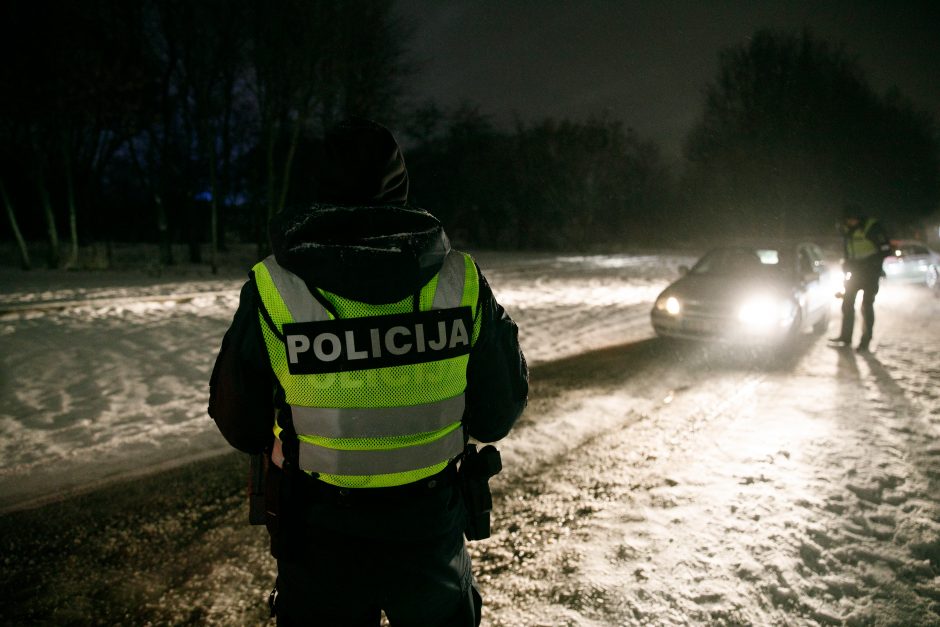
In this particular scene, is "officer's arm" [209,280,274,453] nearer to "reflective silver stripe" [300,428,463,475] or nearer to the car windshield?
"reflective silver stripe" [300,428,463,475]

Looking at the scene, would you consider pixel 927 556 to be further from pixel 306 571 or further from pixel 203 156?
pixel 203 156

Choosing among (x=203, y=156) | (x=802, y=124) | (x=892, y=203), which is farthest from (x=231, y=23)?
(x=892, y=203)

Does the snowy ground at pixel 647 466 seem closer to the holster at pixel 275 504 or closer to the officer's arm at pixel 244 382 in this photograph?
the holster at pixel 275 504

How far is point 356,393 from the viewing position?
136 cm

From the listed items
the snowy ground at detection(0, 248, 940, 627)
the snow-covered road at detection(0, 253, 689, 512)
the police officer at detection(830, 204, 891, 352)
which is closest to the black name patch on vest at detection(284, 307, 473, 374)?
the snowy ground at detection(0, 248, 940, 627)

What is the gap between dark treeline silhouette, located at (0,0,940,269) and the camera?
55.2 feet

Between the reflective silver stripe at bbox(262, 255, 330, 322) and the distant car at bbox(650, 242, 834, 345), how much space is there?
7.08m

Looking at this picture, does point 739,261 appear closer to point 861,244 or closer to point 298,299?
point 861,244

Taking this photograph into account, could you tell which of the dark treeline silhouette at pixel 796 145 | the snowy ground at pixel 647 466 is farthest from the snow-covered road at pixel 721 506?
the dark treeline silhouette at pixel 796 145

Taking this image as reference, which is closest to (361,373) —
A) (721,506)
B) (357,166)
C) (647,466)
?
(357,166)

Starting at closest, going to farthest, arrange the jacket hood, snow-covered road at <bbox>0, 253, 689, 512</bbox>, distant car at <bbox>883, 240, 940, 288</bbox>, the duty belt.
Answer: the jacket hood < the duty belt < snow-covered road at <bbox>0, 253, 689, 512</bbox> < distant car at <bbox>883, 240, 940, 288</bbox>

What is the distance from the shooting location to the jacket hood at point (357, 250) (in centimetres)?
129

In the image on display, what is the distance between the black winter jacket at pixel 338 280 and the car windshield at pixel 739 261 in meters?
7.70

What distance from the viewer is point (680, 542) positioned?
3.03m
